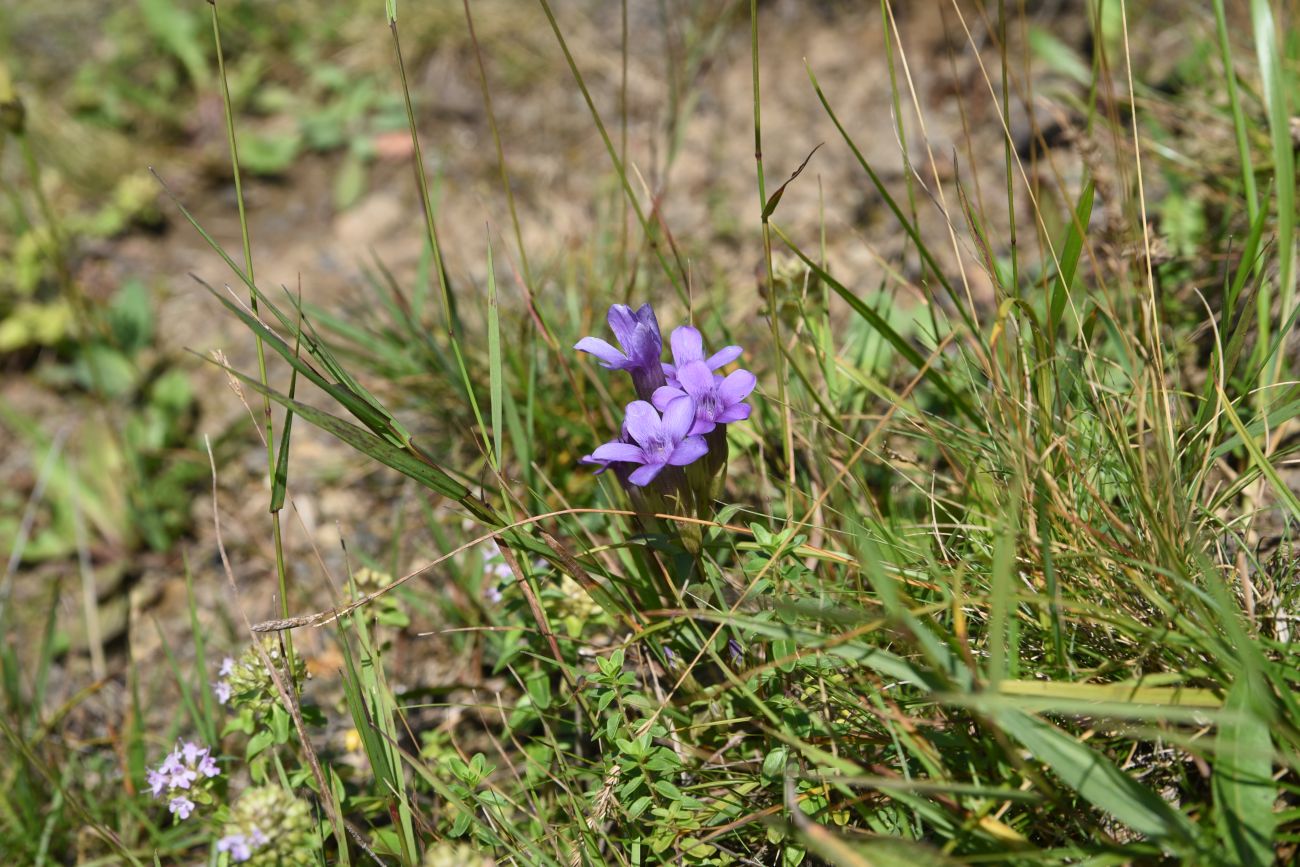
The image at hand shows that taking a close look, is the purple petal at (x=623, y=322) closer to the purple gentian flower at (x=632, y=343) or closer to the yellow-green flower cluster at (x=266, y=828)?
the purple gentian flower at (x=632, y=343)

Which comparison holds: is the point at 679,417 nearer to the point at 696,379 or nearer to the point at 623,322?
Answer: the point at 696,379

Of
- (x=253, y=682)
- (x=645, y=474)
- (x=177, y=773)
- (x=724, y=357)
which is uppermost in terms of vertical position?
(x=724, y=357)

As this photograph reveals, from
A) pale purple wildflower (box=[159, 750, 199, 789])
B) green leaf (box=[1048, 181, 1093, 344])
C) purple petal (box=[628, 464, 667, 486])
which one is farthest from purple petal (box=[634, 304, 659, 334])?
pale purple wildflower (box=[159, 750, 199, 789])

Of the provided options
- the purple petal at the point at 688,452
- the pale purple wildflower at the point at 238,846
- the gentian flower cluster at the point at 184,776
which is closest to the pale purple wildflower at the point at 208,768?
the gentian flower cluster at the point at 184,776

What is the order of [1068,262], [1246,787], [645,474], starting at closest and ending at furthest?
[1246,787] < [645,474] < [1068,262]

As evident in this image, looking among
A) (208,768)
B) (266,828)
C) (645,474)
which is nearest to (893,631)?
(645,474)

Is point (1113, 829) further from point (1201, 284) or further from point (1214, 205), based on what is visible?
point (1214, 205)
